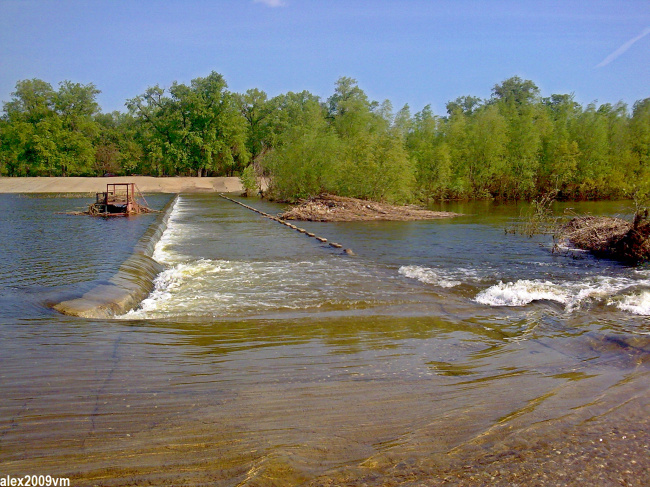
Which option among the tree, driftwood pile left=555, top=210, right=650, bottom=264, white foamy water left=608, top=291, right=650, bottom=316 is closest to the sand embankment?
the tree

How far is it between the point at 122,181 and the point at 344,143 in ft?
133

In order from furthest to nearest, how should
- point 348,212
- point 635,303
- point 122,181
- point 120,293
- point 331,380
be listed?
point 122,181, point 348,212, point 120,293, point 635,303, point 331,380

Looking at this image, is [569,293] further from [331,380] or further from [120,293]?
[120,293]

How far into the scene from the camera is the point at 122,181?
66250mm

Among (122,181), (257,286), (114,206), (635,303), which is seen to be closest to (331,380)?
(257,286)

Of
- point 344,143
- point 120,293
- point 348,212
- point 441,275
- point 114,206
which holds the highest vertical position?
point 344,143

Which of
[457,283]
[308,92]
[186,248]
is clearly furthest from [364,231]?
[308,92]

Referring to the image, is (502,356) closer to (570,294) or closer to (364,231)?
(570,294)

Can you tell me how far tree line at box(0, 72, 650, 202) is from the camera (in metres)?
38.0

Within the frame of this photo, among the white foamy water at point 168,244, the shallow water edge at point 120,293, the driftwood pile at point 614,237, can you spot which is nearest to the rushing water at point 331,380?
the shallow water edge at point 120,293

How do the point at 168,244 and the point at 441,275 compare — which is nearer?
the point at 441,275

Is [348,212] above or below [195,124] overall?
below

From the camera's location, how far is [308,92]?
8244 centimetres

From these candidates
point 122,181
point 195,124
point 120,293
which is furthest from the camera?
point 195,124
